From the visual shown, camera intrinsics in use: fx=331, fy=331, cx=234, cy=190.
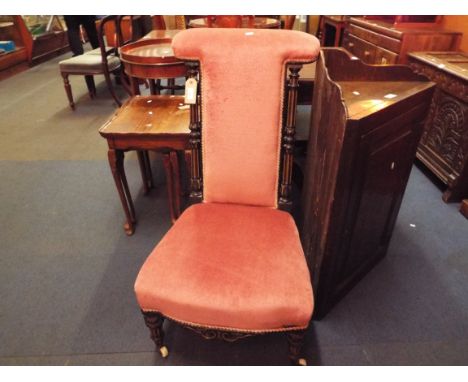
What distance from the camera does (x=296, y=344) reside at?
1.06 meters

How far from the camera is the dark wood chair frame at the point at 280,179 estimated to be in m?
1.02

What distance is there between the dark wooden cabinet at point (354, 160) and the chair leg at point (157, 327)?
593 mm

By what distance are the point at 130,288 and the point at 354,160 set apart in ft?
3.72

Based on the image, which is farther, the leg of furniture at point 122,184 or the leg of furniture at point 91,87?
the leg of furniture at point 91,87

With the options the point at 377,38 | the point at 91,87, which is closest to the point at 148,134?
the point at 377,38

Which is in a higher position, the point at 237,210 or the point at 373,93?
the point at 373,93

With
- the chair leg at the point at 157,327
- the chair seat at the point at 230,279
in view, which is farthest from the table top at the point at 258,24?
the chair leg at the point at 157,327

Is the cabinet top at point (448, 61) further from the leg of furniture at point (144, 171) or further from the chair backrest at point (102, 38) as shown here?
the chair backrest at point (102, 38)

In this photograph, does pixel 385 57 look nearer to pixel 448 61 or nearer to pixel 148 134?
pixel 448 61

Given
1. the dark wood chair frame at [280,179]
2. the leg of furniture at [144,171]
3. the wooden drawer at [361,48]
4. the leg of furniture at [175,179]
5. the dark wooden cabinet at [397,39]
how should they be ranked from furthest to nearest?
the wooden drawer at [361,48] → the dark wooden cabinet at [397,39] → the leg of furniture at [144,171] → the leg of furniture at [175,179] → the dark wood chair frame at [280,179]

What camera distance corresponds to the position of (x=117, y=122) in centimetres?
163

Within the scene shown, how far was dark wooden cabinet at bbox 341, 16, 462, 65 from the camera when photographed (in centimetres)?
232

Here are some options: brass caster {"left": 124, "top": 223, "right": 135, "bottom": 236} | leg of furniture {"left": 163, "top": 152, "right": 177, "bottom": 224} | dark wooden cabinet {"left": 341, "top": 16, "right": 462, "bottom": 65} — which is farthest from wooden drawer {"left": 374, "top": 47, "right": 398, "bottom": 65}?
brass caster {"left": 124, "top": 223, "right": 135, "bottom": 236}
